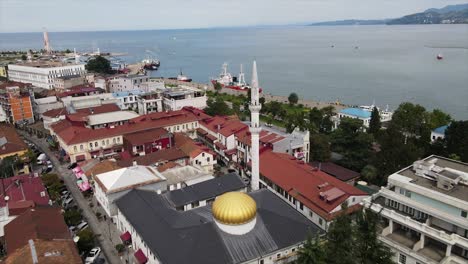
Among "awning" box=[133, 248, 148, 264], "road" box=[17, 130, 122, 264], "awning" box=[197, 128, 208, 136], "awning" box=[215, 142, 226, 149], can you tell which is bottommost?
"road" box=[17, 130, 122, 264]

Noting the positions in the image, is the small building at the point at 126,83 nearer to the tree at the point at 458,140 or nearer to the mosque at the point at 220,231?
the mosque at the point at 220,231

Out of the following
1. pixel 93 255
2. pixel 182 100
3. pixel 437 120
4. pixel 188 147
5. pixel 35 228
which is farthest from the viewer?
pixel 182 100

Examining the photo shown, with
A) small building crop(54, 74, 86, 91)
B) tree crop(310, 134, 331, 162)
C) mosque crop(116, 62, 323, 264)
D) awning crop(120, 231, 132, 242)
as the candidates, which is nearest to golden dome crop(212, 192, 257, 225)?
mosque crop(116, 62, 323, 264)

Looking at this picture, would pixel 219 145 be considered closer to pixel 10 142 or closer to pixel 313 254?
pixel 10 142

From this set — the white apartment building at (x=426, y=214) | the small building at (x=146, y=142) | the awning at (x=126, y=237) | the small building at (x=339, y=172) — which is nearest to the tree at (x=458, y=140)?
the small building at (x=339, y=172)

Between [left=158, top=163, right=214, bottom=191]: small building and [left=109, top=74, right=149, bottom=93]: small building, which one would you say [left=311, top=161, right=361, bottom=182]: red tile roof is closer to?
[left=158, top=163, right=214, bottom=191]: small building

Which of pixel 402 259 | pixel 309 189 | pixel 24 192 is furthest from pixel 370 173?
pixel 24 192

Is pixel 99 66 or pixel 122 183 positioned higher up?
pixel 99 66
